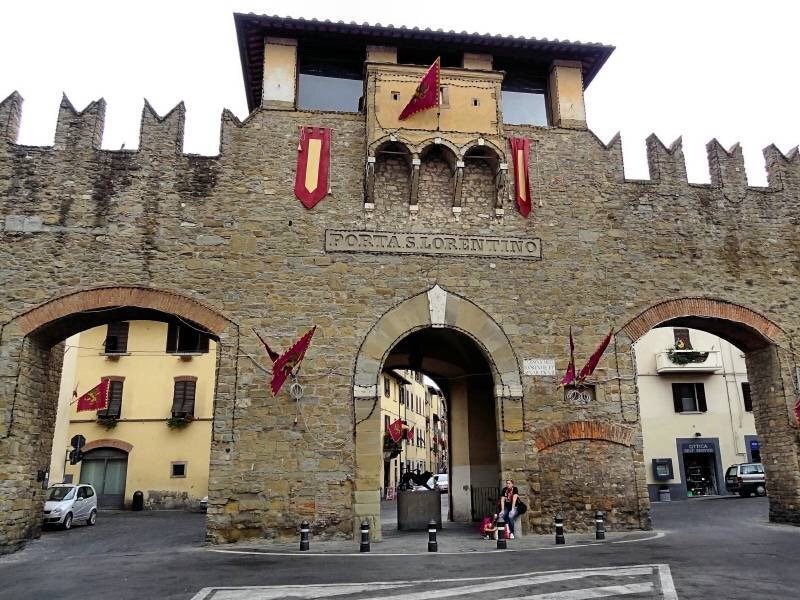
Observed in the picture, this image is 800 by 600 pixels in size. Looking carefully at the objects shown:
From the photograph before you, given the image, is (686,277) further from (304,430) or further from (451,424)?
(304,430)

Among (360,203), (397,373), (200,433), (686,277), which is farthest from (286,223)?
(397,373)

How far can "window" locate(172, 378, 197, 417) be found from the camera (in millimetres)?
25938

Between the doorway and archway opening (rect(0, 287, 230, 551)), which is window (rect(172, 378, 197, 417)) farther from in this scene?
the doorway

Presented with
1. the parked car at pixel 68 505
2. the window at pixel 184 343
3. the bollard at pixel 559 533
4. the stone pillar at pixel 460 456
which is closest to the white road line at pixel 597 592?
the bollard at pixel 559 533

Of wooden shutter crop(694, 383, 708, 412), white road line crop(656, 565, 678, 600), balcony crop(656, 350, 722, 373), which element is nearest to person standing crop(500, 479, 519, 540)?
white road line crop(656, 565, 678, 600)

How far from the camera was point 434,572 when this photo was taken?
27.1 ft

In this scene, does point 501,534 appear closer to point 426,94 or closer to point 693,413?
point 426,94

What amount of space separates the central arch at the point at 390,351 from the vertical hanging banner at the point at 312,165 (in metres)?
3.04

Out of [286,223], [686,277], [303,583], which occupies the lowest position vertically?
[303,583]

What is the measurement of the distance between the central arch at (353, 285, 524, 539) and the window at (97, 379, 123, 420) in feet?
57.5

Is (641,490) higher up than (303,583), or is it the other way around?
(641,490)

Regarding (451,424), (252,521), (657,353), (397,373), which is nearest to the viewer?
(252,521)

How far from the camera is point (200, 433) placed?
25.9m

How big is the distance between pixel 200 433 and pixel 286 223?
1575cm
